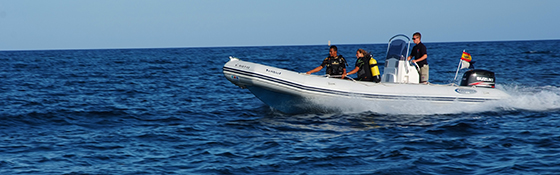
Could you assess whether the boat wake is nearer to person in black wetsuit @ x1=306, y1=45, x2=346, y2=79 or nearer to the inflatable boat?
the inflatable boat

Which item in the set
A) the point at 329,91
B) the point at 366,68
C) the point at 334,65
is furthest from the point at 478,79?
the point at 329,91

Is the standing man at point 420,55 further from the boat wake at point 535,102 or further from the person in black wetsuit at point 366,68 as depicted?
the boat wake at point 535,102

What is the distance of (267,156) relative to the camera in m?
6.12

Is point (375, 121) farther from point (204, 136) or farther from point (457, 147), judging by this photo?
point (204, 136)

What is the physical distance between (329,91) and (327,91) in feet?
0.11

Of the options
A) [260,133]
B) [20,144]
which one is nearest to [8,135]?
[20,144]

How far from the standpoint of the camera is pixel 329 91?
29.6 feet

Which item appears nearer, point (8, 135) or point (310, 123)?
point (8, 135)

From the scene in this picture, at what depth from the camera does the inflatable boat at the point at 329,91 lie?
8953 millimetres

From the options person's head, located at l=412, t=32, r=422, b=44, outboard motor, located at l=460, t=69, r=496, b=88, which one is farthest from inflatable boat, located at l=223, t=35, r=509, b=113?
person's head, located at l=412, t=32, r=422, b=44

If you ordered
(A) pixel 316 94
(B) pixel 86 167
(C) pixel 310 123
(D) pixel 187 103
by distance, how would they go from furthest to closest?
(D) pixel 187 103
(A) pixel 316 94
(C) pixel 310 123
(B) pixel 86 167

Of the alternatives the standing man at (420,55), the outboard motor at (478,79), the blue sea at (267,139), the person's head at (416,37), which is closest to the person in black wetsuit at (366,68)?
the blue sea at (267,139)

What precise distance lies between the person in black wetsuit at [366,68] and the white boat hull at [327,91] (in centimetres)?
29

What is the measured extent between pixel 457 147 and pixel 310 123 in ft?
8.62
